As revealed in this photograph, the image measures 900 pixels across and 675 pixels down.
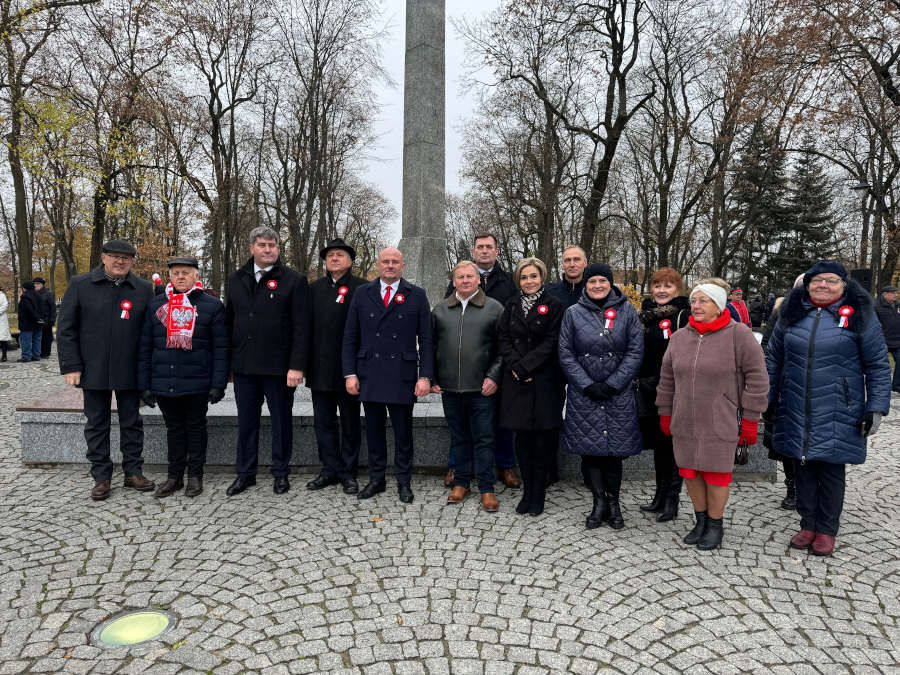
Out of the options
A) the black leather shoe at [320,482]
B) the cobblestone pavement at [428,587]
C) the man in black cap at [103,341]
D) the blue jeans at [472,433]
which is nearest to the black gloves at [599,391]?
the blue jeans at [472,433]

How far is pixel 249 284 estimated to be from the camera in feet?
15.2

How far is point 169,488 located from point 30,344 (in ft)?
37.1

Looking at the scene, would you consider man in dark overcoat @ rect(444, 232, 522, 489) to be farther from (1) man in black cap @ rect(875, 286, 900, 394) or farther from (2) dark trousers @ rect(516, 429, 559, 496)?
(1) man in black cap @ rect(875, 286, 900, 394)

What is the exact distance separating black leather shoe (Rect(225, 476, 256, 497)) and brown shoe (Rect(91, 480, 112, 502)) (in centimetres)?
91

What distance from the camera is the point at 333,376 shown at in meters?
4.60

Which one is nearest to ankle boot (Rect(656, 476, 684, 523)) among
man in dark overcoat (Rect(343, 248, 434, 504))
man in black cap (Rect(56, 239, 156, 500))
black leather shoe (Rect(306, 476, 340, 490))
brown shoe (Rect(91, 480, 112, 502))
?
man in dark overcoat (Rect(343, 248, 434, 504))

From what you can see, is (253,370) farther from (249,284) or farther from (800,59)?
(800,59)

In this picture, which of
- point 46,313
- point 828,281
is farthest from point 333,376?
point 46,313

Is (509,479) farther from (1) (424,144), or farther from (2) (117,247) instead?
(1) (424,144)

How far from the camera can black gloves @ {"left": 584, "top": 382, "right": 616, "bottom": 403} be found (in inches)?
150

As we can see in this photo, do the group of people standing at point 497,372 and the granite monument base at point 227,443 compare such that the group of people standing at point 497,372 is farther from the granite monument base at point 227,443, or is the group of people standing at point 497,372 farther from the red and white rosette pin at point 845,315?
the granite monument base at point 227,443

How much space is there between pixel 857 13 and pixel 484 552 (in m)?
14.5

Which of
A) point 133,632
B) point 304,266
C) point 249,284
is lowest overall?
point 133,632

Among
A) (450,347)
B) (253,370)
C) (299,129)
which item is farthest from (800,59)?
(299,129)
